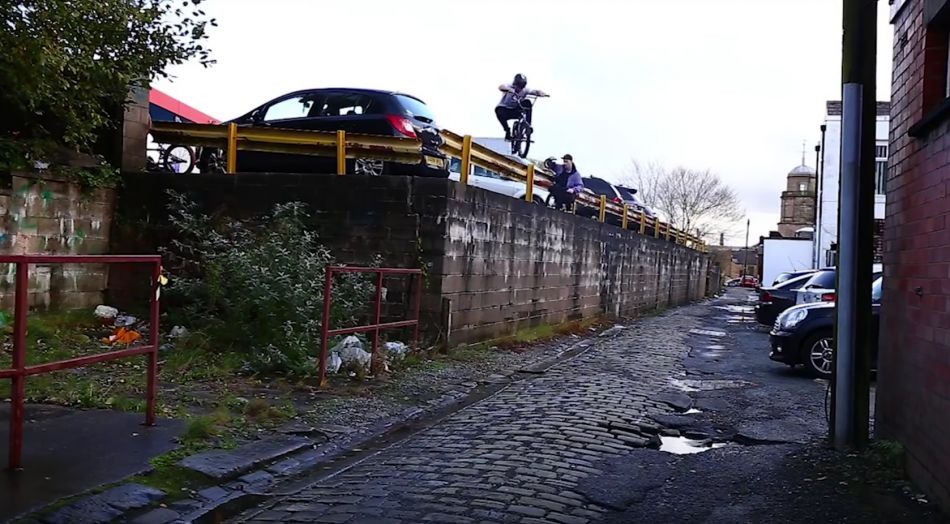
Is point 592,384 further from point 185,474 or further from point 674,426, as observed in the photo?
point 185,474

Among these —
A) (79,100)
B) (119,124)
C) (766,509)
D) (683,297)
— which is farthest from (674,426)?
(683,297)

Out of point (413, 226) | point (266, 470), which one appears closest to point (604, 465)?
point (266, 470)

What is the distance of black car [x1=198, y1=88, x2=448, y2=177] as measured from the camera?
1183 centimetres

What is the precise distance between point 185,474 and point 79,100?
636 centimetres

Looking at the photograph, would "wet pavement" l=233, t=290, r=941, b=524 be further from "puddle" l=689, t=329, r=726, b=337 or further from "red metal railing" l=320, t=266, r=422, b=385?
"puddle" l=689, t=329, r=726, b=337

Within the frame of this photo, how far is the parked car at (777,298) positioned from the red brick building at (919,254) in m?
11.0

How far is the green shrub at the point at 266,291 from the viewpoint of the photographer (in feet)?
28.7

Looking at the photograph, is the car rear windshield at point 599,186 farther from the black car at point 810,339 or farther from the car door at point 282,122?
the black car at point 810,339

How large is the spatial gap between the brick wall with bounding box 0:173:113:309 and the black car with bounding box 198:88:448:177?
2.23 meters

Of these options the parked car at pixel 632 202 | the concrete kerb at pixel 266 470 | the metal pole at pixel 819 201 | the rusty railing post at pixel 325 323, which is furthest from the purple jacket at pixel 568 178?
the metal pole at pixel 819 201

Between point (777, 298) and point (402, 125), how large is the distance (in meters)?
9.34

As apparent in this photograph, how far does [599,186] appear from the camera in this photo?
25516 mm

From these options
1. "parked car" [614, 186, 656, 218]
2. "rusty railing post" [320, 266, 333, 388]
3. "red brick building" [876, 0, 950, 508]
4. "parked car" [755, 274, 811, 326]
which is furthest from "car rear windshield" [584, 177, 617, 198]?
"red brick building" [876, 0, 950, 508]

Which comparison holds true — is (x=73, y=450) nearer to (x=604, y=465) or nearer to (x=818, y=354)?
(x=604, y=465)
